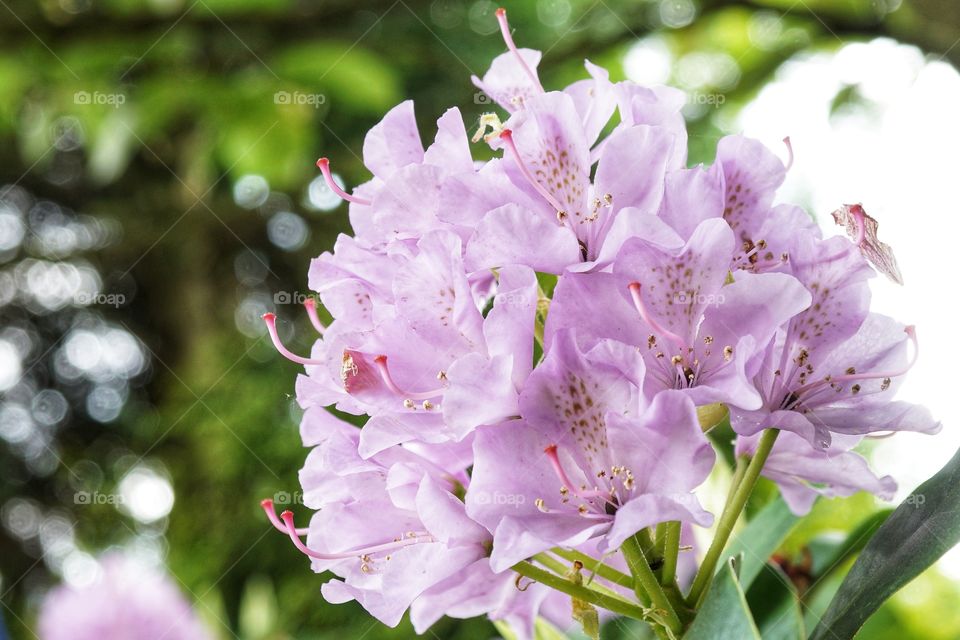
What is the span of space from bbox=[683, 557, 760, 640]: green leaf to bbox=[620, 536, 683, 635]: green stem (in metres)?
0.01

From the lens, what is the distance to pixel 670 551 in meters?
0.35

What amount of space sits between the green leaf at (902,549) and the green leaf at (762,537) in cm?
11

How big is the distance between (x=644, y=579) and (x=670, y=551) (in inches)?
0.6

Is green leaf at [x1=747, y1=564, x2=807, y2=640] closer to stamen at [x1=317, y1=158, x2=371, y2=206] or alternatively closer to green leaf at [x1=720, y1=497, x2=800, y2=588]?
green leaf at [x1=720, y1=497, x2=800, y2=588]

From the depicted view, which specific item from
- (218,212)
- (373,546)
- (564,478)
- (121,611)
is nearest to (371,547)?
(373,546)

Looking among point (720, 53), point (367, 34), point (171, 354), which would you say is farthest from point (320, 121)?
point (171, 354)

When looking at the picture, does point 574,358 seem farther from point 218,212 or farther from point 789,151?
point 218,212

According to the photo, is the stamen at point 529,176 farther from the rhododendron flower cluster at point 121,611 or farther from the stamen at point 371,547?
the rhododendron flower cluster at point 121,611

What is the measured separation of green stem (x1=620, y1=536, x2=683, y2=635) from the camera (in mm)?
335

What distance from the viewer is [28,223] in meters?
1.93

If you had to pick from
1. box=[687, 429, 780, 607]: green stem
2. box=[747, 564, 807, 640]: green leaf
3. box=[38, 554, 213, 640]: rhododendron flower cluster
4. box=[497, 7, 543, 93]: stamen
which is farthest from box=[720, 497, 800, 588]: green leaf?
box=[38, 554, 213, 640]: rhododendron flower cluster

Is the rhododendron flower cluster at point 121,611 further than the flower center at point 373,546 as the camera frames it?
Yes

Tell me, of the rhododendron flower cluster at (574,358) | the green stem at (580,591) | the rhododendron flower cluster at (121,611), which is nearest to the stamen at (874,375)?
the rhododendron flower cluster at (574,358)

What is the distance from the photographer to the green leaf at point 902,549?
14.0 inches
